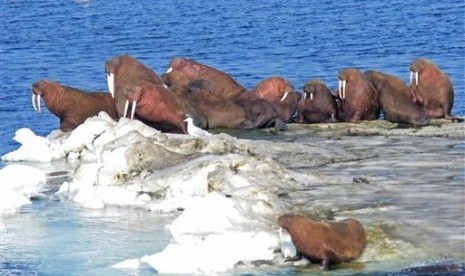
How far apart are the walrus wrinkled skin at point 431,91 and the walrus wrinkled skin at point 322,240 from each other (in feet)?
21.4

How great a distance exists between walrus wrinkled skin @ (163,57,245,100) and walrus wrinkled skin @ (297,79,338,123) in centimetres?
97

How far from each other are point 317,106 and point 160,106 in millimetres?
2077

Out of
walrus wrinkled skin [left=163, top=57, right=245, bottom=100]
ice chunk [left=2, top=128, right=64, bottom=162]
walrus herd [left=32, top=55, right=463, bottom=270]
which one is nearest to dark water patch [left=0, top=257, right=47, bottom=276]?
ice chunk [left=2, top=128, right=64, bottom=162]

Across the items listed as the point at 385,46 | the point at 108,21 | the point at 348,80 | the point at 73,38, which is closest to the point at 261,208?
the point at 348,80

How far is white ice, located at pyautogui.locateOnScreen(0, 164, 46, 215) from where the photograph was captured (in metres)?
12.6

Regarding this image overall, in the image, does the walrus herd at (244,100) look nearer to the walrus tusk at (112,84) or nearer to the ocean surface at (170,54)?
A: the walrus tusk at (112,84)

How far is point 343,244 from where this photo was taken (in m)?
9.94

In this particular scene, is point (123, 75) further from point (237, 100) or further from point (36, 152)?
point (36, 152)

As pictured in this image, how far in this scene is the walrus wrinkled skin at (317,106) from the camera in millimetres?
16672

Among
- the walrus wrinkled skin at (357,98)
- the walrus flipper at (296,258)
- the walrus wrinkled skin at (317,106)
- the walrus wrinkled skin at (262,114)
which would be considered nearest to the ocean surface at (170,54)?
the walrus flipper at (296,258)

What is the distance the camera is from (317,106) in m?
16.7

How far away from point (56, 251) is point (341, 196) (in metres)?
2.49

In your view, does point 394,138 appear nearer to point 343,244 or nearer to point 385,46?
point 343,244

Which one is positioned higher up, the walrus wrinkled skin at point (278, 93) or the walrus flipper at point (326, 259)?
the walrus flipper at point (326, 259)
